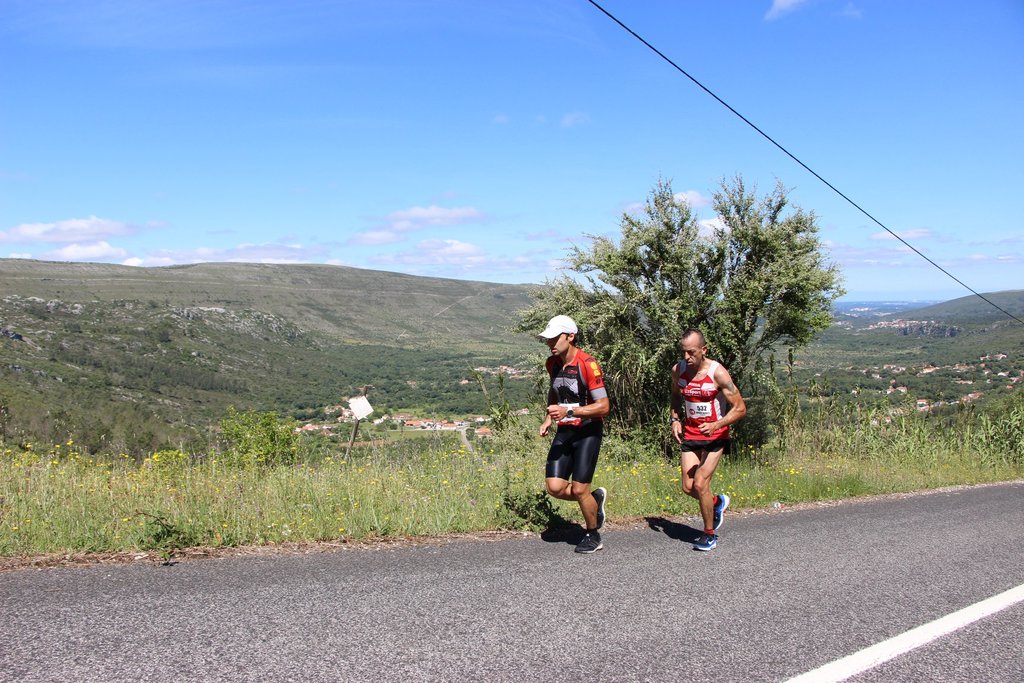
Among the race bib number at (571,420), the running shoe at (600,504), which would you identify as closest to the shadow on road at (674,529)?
the running shoe at (600,504)

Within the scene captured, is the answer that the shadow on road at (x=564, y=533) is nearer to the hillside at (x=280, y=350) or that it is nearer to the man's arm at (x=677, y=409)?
the man's arm at (x=677, y=409)

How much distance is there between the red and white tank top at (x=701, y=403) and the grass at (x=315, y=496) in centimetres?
131

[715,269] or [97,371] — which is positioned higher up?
[715,269]

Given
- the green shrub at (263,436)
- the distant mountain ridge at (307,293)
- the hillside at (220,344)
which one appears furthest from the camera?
the distant mountain ridge at (307,293)

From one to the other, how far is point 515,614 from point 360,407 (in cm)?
360

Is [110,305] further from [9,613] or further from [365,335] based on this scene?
[9,613]

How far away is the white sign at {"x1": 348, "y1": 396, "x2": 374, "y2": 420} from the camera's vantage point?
24.2 feet

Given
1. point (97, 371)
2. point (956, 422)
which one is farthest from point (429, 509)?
point (97, 371)

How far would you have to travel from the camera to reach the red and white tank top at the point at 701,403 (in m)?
6.41

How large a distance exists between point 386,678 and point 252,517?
2853mm

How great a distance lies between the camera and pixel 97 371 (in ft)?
228

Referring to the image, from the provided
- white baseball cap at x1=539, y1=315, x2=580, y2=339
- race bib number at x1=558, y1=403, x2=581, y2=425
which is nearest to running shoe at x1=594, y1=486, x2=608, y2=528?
race bib number at x1=558, y1=403, x2=581, y2=425

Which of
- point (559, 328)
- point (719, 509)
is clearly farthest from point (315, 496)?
point (719, 509)

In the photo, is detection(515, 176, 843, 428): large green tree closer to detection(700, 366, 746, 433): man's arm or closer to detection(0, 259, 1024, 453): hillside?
detection(0, 259, 1024, 453): hillside
